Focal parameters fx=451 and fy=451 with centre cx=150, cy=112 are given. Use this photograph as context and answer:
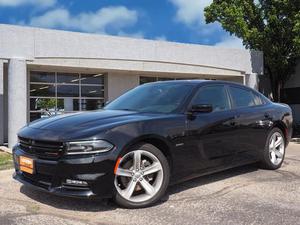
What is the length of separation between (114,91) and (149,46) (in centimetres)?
286

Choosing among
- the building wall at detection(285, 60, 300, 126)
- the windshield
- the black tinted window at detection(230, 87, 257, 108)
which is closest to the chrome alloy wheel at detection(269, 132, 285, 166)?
the black tinted window at detection(230, 87, 257, 108)

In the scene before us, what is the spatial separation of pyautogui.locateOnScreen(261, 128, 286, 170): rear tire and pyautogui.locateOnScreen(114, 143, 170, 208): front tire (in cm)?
263

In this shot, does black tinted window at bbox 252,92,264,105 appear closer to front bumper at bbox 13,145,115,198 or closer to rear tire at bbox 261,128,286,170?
rear tire at bbox 261,128,286,170

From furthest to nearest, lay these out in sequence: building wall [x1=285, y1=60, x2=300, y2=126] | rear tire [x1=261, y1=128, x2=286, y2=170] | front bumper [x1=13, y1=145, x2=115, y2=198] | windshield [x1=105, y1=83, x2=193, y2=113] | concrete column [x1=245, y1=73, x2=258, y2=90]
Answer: building wall [x1=285, y1=60, x2=300, y2=126], concrete column [x1=245, y1=73, x2=258, y2=90], rear tire [x1=261, y1=128, x2=286, y2=170], windshield [x1=105, y1=83, x2=193, y2=113], front bumper [x1=13, y1=145, x2=115, y2=198]

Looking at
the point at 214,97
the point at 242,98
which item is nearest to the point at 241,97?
the point at 242,98

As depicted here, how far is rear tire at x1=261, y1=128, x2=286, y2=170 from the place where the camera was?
7.51m

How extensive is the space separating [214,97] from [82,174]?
2622 millimetres

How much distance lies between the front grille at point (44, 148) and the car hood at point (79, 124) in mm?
60

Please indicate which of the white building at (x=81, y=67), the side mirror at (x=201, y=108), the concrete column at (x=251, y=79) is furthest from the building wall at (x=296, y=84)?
the side mirror at (x=201, y=108)

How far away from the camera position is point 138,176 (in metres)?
5.29

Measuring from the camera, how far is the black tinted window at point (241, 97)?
7066 mm

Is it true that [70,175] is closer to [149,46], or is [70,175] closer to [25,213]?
[25,213]

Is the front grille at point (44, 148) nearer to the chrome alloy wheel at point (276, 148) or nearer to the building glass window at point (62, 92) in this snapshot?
the chrome alloy wheel at point (276, 148)

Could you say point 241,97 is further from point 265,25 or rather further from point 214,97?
point 265,25
